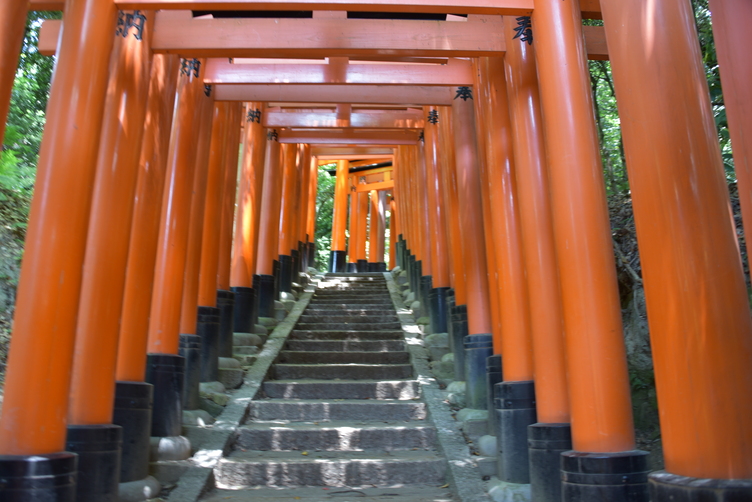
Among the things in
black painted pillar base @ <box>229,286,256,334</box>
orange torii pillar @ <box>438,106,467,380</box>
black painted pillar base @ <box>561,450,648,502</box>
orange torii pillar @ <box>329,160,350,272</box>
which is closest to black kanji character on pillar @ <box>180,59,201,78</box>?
orange torii pillar @ <box>438,106,467,380</box>

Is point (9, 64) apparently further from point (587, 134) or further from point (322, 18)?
point (587, 134)

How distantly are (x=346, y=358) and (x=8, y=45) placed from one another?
484 centimetres

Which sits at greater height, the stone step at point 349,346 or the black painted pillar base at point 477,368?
the stone step at point 349,346

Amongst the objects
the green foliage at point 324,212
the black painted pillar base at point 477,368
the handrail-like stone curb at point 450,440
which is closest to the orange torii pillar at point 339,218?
the green foliage at point 324,212

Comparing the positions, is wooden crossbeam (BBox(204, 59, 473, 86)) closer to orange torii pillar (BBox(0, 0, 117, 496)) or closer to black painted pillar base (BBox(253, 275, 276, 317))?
orange torii pillar (BBox(0, 0, 117, 496))

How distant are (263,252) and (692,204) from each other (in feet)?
25.1

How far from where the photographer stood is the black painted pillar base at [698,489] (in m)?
2.30

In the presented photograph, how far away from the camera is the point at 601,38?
5.20 meters

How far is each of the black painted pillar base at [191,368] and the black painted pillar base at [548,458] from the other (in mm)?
2922

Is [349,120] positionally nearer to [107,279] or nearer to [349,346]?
[349,346]

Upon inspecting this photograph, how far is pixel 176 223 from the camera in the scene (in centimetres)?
562

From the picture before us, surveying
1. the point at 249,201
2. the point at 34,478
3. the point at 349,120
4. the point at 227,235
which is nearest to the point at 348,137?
the point at 349,120

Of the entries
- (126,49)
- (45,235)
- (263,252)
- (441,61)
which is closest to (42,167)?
(45,235)

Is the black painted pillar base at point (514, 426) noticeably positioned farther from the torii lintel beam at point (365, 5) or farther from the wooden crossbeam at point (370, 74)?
the wooden crossbeam at point (370, 74)
